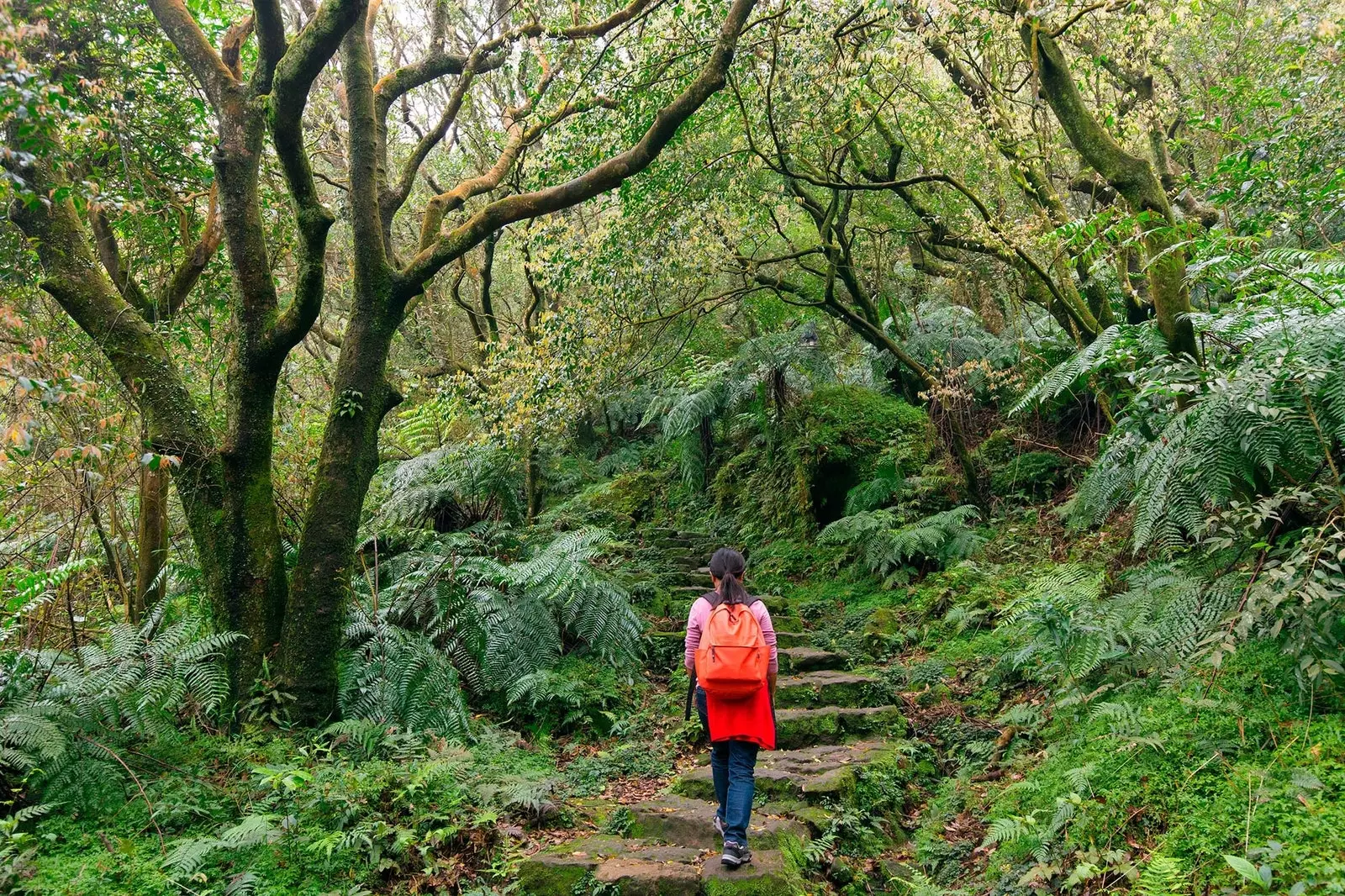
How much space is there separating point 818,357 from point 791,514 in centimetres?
253

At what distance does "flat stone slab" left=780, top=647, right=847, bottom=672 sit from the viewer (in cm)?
700

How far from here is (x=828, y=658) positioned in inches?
279

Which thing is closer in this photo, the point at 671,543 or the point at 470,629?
the point at 470,629

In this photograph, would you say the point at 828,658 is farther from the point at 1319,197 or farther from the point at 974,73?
the point at 974,73

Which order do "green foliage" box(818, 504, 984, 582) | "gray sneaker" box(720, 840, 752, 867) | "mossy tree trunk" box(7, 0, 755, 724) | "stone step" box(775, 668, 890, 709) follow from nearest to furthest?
"gray sneaker" box(720, 840, 752, 867) < "mossy tree trunk" box(7, 0, 755, 724) < "stone step" box(775, 668, 890, 709) < "green foliage" box(818, 504, 984, 582)

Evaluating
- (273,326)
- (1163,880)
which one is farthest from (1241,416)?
(273,326)

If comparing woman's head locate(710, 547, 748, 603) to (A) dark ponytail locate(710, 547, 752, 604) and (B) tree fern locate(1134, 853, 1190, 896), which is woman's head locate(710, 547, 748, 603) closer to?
(A) dark ponytail locate(710, 547, 752, 604)

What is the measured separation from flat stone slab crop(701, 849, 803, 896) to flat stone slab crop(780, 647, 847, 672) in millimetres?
3075

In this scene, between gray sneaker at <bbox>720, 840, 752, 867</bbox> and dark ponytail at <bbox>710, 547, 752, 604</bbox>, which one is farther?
dark ponytail at <bbox>710, 547, 752, 604</bbox>

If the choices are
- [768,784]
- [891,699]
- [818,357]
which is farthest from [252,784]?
[818,357]

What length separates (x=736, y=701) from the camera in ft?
13.2

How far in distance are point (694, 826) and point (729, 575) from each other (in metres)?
1.54

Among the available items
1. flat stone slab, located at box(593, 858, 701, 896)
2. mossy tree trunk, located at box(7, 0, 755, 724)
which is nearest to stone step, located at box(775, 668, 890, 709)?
flat stone slab, located at box(593, 858, 701, 896)

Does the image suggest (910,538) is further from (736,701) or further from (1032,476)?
(736,701)
